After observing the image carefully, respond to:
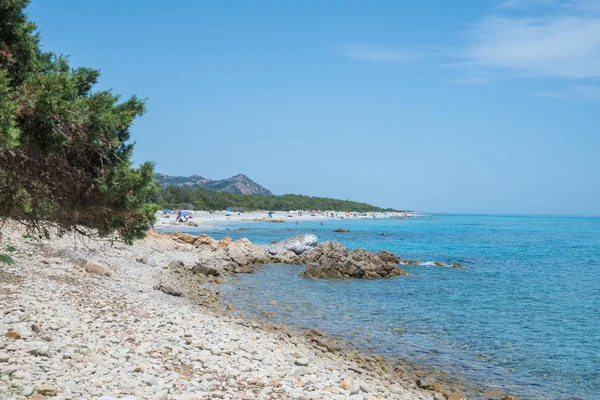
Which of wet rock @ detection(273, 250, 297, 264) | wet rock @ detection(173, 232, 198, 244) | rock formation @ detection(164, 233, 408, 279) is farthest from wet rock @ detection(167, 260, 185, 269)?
wet rock @ detection(173, 232, 198, 244)

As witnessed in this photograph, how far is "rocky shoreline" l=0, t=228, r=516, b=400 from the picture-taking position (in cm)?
715

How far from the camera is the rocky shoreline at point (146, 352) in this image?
23.5 ft

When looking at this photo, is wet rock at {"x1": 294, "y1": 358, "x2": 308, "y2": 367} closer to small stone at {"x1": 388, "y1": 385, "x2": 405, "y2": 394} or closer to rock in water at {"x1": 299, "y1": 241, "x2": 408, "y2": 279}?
small stone at {"x1": 388, "y1": 385, "x2": 405, "y2": 394}

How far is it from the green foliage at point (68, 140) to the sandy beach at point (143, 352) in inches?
62.1

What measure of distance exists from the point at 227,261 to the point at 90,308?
56.8 ft

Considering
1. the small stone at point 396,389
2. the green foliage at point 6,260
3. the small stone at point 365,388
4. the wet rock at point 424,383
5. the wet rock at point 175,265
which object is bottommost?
the wet rock at point 424,383

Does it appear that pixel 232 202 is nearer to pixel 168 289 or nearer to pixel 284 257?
pixel 284 257

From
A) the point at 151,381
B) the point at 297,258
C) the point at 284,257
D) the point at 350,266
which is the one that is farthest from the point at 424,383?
the point at 284,257

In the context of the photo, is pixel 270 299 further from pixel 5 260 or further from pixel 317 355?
pixel 5 260

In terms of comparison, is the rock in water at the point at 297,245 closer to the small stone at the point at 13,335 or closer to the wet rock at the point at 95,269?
the wet rock at the point at 95,269

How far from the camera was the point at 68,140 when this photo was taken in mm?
5133

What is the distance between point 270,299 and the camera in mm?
18500

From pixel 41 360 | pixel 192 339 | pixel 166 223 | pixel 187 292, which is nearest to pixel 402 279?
pixel 187 292

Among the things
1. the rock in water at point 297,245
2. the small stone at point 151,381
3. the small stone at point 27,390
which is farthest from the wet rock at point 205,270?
the small stone at point 27,390
